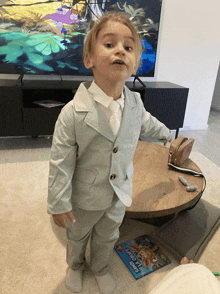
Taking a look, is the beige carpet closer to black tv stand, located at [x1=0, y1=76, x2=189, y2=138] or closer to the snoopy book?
the snoopy book

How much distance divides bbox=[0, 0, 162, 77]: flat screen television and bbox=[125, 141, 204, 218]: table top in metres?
1.43

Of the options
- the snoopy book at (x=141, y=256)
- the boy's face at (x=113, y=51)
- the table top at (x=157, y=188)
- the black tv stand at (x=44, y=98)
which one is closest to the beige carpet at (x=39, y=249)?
the snoopy book at (x=141, y=256)

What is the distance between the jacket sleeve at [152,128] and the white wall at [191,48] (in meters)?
1.89

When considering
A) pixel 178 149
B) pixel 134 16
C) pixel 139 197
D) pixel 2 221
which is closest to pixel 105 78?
pixel 139 197

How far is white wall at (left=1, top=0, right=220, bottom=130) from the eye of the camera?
2695 millimetres

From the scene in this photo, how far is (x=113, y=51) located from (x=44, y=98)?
209 cm

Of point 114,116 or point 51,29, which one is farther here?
point 51,29

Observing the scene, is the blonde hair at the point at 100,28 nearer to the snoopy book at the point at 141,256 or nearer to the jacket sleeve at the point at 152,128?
the jacket sleeve at the point at 152,128

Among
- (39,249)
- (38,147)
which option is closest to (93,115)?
(39,249)

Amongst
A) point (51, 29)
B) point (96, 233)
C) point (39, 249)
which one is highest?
point (51, 29)

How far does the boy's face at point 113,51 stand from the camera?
2.32 ft

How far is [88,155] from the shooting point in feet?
2.69

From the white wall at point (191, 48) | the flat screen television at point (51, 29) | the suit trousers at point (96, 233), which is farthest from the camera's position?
the white wall at point (191, 48)

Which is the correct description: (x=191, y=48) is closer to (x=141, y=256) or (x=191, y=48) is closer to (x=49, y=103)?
(x=49, y=103)
